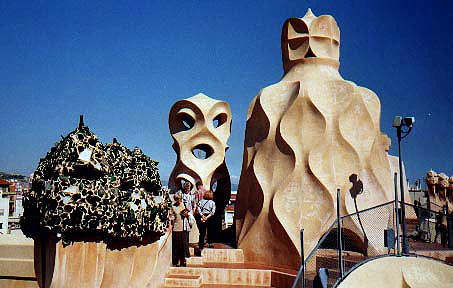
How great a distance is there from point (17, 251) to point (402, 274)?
6437 millimetres

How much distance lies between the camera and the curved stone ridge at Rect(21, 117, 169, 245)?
4.69 meters

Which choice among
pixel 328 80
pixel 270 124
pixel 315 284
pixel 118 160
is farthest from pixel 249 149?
pixel 118 160

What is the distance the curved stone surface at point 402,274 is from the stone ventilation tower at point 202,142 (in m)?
7.05

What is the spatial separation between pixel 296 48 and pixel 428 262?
243 inches

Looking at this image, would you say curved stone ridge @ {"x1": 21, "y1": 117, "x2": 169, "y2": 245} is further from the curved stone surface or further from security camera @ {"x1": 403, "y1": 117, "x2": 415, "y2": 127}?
security camera @ {"x1": 403, "y1": 117, "x2": 415, "y2": 127}

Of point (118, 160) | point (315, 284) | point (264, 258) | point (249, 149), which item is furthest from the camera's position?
point (249, 149)

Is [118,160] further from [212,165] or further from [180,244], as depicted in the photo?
[212,165]

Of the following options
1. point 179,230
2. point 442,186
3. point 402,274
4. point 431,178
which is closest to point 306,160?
point 179,230

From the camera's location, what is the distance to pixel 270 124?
1027 cm

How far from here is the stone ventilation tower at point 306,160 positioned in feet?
30.9

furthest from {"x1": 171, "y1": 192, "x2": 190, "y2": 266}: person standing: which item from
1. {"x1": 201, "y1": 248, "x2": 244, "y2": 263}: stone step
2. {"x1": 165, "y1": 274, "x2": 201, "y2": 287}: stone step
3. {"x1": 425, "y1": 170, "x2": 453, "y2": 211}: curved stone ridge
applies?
{"x1": 425, "y1": 170, "x2": 453, "y2": 211}: curved stone ridge

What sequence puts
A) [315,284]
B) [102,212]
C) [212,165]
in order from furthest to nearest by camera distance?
[212,165] < [315,284] < [102,212]

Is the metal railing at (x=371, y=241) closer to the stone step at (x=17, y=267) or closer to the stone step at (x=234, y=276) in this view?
the stone step at (x=234, y=276)

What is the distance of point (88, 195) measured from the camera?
4715 millimetres
